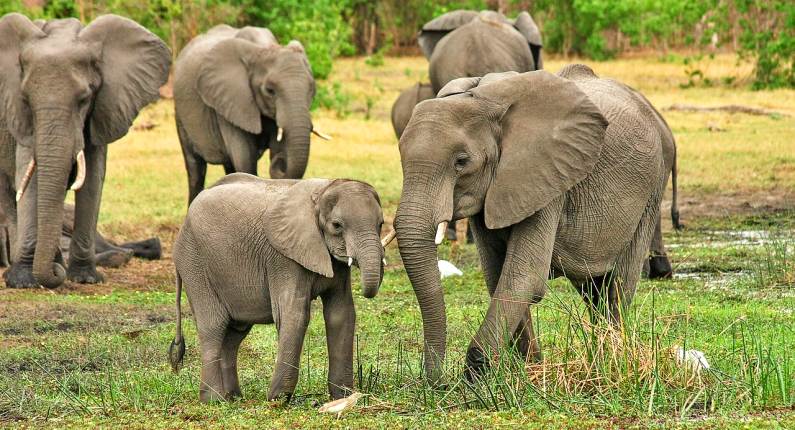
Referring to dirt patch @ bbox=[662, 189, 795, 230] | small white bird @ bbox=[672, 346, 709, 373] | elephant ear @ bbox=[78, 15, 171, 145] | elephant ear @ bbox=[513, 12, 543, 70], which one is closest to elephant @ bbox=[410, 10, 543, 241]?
elephant ear @ bbox=[513, 12, 543, 70]

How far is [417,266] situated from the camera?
6.55 meters

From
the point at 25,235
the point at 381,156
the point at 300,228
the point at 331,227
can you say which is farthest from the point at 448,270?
the point at 381,156

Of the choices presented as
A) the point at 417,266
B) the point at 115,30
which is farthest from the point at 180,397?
the point at 115,30

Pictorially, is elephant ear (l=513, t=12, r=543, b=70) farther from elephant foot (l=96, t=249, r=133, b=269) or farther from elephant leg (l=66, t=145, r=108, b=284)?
elephant leg (l=66, t=145, r=108, b=284)

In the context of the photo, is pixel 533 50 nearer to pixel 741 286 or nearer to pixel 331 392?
pixel 741 286

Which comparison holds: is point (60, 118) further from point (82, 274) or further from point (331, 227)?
point (331, 227)

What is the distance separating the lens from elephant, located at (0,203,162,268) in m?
12.3

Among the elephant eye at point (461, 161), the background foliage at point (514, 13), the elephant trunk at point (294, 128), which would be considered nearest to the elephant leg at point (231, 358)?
the elephant eye at point (461, 161)

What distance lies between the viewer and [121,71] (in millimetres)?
11820

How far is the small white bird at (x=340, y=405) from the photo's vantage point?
6.25m

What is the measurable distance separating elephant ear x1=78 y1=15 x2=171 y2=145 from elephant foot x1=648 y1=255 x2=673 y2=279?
4252 millimetres

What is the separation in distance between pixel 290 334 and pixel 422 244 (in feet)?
2.39

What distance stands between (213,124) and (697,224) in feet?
15.4

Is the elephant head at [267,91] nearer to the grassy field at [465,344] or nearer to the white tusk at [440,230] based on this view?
the grassy field at [465,344]
